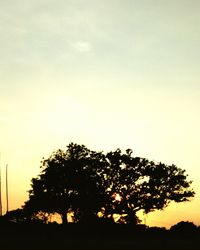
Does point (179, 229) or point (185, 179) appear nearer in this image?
point (179, 229)

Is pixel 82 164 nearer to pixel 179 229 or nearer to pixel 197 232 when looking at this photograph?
pixel 179 229

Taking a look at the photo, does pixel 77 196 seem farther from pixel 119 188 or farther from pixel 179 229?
pixel 179 229

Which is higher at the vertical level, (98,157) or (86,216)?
(98,157)

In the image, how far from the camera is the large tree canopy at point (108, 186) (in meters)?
69.9

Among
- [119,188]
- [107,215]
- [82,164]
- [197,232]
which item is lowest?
[197,232]

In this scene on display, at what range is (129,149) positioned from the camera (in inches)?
2808

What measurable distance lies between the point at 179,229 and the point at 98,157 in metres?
23.2

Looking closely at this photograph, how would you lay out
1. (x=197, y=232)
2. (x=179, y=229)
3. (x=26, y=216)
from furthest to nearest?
(x=26, y=216)
(x=179, y=229)
(x=197, y=232)

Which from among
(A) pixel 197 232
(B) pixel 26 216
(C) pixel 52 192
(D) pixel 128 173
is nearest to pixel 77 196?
(C) pixel 52 192

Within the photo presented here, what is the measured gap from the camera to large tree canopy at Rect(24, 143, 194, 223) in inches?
2751

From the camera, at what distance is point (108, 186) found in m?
70.9

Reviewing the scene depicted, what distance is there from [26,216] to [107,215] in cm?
2193

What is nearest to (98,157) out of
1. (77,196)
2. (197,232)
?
(77,196)

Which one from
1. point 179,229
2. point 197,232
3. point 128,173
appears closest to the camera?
point 197,232
